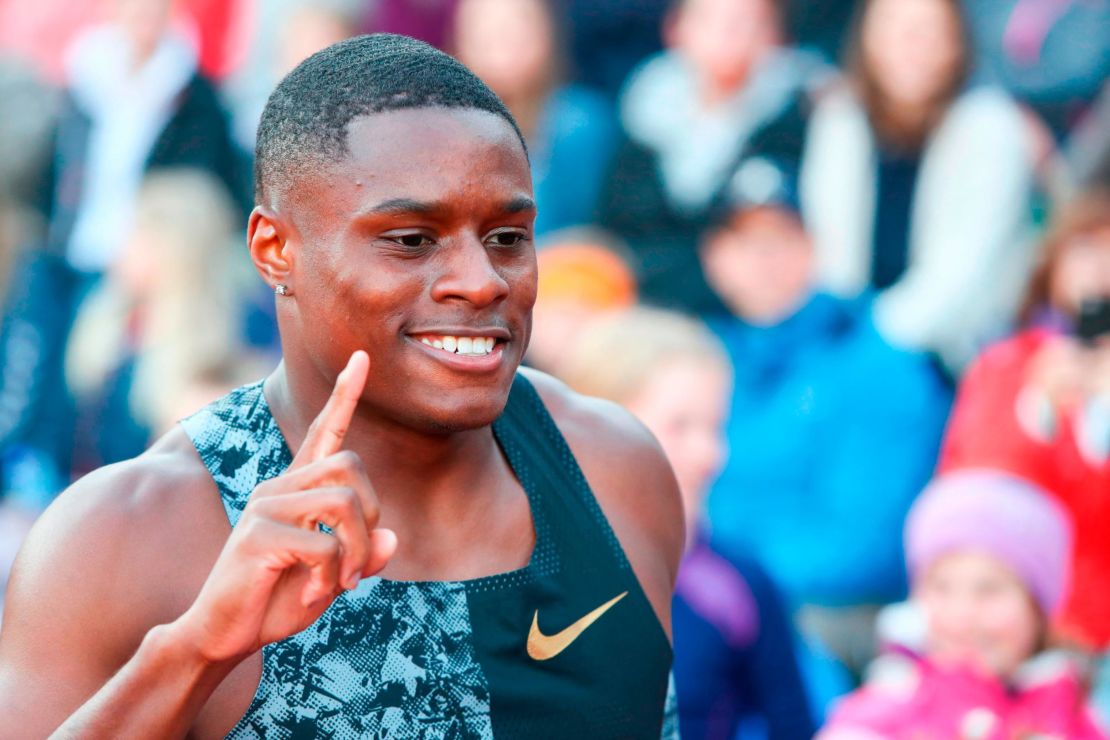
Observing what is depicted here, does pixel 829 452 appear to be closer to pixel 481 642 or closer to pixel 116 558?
pixel 481 642

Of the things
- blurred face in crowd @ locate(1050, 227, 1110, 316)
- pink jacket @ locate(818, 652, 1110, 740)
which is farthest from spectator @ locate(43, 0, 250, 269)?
pink jacket @ locate(818, 652, 1110, 740)

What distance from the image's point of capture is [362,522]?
6.16ft

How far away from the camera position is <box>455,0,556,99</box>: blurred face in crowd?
21.5 ft

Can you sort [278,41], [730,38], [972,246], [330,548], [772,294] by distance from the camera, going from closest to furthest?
[330,548] → [972,246] → [772,294] → [730,38] → [278,41]

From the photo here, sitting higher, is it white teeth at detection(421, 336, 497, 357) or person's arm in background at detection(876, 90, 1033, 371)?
person's arm in background at detection(876, 90, 1033, 371)

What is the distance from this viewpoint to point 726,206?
6.04 metres

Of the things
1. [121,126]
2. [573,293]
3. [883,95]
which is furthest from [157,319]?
[883,95]

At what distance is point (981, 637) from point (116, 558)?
3147 millimetres

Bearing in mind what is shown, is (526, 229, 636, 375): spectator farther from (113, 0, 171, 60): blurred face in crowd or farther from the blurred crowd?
(113, 0, 171, 60): blurred face in crowd

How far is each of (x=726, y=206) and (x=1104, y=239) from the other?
139 centimetres

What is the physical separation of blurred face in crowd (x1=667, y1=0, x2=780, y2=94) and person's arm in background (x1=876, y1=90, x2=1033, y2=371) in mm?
852

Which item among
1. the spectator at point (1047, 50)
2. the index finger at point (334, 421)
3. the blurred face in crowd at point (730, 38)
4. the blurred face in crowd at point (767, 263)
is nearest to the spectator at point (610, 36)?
the blurred face in crowd at point (730, 38)

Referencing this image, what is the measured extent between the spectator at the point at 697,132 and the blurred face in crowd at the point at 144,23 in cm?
253

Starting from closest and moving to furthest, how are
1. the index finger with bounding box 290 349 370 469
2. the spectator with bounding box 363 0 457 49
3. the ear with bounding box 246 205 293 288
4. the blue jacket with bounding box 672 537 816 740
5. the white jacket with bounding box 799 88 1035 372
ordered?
1. the index finger with bounding box 290 349 370 469
2. the ear with bounding box 246 205 293 288
3. the blue jacket with bounding box 672 537 816 740
4. the white jacket with bounding box 799 88 1035 372
5. the spectator with bounding box 363 0 457 49
